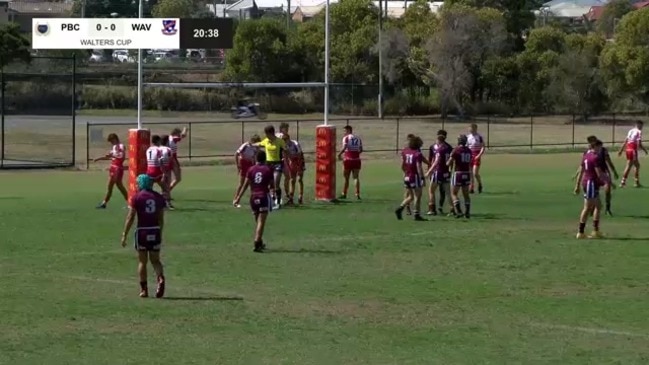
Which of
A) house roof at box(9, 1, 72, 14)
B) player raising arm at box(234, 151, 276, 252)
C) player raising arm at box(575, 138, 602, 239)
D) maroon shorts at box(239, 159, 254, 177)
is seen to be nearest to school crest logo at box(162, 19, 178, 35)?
maroon shorts at box(239, 159, 254, 177)

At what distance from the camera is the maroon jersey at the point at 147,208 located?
49.9 ft

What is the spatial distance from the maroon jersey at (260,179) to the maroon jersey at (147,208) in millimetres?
4763

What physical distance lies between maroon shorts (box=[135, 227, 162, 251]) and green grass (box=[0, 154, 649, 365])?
73 centimetres

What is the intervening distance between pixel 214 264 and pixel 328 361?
7.50 metres

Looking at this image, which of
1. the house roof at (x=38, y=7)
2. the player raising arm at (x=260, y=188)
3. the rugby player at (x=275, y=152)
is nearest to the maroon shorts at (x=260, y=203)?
the player raising arm at (x=260, y=188)

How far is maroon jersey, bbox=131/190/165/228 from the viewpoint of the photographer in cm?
1521

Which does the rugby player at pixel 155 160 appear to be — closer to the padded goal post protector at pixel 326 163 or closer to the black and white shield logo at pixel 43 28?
the black and white shield logo at pixel 43 28

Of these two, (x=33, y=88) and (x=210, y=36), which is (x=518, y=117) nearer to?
(x=33, y=88)

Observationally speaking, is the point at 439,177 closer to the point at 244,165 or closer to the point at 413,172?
the point at 413,172

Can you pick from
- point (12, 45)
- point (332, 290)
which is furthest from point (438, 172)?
point (12, 45)

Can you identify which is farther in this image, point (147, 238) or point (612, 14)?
point (612, 14)

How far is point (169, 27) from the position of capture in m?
28.8
